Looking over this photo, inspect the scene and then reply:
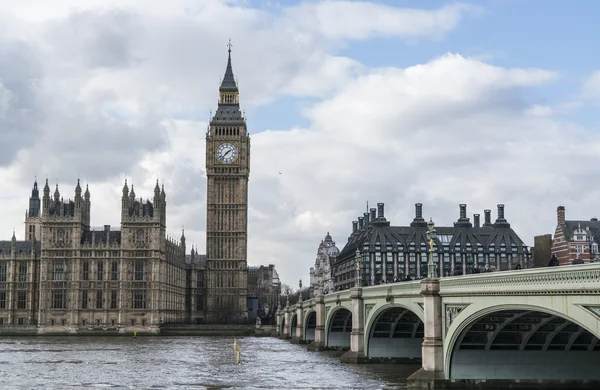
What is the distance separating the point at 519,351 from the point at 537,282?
45.1 ft

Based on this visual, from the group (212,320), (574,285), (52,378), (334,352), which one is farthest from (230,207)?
(574,285)

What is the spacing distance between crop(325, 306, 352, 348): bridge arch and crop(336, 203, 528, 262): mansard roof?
82.0 m

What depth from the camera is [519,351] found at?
47906 mm

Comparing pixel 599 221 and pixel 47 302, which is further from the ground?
pixel 599 221

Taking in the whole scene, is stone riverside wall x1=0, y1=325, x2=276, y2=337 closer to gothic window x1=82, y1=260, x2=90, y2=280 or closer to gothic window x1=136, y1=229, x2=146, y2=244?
gothic window x1=82, y1=260, x2=90, y2=280

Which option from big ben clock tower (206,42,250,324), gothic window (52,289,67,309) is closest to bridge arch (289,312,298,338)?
big ben clock tower (206,42,250,324)

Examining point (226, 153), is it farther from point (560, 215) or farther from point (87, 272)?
point (560, 215)

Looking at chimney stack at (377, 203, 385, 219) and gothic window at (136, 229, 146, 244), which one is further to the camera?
chimney stack at (377, 203, 385, 219)

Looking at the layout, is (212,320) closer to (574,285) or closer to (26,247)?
(26,247)

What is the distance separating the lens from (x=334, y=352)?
92.6 meters

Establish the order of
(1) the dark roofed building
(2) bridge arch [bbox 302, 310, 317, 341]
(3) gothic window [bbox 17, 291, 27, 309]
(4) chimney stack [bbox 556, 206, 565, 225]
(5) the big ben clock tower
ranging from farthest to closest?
(1) the dark roofed building → (5) the big ben clock tower → (3) gothic window [bbox 17, 291, 27, 309] → (4) chimney stack [bbox 556, 206, 565, 225] → (2) bridge arch [bbox 302, 310, 317, 341]

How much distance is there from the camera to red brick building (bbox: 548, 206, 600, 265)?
12400 centimetres

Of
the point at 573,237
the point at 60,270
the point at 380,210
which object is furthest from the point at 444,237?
the point at 60,270

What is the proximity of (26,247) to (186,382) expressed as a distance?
364ft
